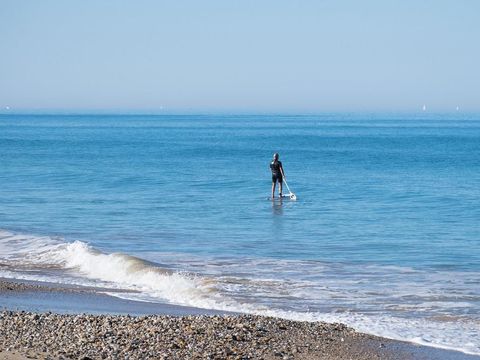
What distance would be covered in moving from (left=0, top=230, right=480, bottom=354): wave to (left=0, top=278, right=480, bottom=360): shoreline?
79cm

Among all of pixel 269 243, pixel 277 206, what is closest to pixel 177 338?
pixel 269 243

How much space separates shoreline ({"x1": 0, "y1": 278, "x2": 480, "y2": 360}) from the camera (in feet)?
33.4

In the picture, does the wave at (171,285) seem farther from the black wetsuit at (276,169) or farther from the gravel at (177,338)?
the black wetsuit at (276,169)

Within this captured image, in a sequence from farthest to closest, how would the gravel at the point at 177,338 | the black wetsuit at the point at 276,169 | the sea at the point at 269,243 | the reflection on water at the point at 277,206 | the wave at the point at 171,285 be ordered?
the black wetsuit at the point at 276,169 → the reflection on water at the point at 277,206 → the sea at the point at 269,243 → the wave at the point at 171,285 → the gravel at the point at 177,338

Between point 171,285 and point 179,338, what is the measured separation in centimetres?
538

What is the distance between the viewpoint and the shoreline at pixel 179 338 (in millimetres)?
10195

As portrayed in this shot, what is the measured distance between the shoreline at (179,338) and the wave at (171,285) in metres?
0.79

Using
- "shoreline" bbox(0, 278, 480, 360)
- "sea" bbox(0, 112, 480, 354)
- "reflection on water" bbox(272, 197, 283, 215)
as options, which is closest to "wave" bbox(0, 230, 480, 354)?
"sea" bbox(0, 112, 480, 354)

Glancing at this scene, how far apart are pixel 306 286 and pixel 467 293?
111 inches

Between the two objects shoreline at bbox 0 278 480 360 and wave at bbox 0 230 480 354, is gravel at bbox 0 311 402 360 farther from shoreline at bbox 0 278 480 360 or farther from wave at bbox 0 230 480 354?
wave at bbox 0 230 480 354

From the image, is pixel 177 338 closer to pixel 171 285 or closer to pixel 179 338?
pixel 179 338

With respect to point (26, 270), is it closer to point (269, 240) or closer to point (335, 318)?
point (269, 240)

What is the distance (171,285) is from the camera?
53.2 feet

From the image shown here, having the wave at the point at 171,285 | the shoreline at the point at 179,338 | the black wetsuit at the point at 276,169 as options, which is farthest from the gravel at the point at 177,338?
the black wetsuit at the point at 276,169
